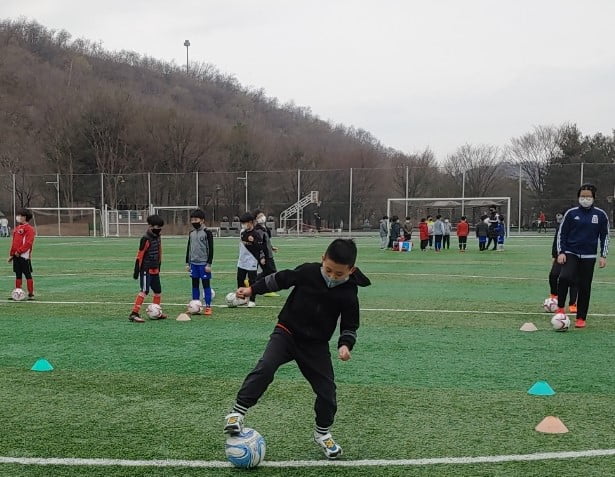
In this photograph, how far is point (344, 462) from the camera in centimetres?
435

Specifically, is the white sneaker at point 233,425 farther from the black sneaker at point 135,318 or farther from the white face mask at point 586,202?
the white face mask at point 586,202

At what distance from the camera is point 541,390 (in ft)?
19.5

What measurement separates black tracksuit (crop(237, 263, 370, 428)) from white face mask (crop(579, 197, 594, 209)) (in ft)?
20.0

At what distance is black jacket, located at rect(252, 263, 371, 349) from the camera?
4.46m

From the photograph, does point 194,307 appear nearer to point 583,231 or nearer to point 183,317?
point 183,317

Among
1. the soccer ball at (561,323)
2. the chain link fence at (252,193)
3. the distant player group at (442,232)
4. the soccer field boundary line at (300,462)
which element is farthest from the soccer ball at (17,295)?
the chain link fence at (252,193)

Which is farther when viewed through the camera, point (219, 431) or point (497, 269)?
point (497, 269)

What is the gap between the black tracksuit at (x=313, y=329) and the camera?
14.6 feet

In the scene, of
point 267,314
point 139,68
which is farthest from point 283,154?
point 267,314

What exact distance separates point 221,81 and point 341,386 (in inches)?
4526

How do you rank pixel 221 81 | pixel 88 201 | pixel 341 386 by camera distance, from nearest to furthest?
pixel 341 386, pixel 88 201, pixel 221 81

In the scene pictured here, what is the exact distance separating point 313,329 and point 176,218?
49.6 m

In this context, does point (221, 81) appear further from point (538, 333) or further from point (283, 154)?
point (538, 333)

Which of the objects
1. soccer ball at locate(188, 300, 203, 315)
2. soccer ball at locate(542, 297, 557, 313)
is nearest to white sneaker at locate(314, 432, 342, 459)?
soccer ball at locate(188, 300, 203, 315)
